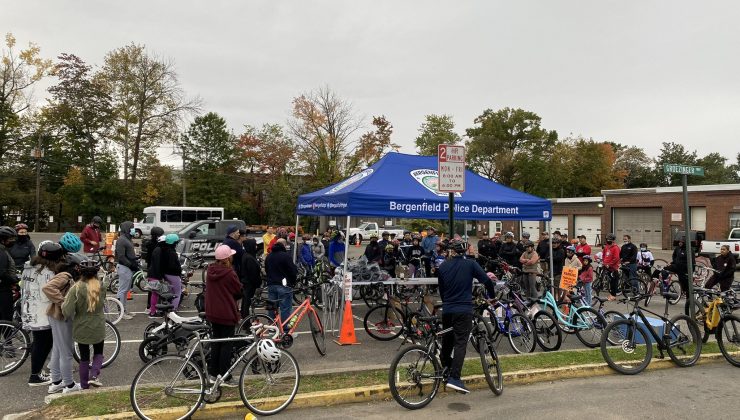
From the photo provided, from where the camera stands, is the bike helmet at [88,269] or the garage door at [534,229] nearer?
the bike helmet at [88,269]

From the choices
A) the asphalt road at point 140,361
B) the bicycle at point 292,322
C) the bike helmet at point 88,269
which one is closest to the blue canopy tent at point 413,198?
the asphalt road at point 140,361

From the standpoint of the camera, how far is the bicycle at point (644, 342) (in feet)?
22.5

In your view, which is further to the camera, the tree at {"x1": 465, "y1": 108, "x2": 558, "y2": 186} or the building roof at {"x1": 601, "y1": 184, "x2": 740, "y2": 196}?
the tree at {"x1": 465, "y1": 108, "x2": 558, "y2": 186}

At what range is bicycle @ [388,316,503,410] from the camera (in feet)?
17.6

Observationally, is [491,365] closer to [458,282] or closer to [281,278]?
[458,282]

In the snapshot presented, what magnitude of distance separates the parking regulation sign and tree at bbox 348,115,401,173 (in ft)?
125

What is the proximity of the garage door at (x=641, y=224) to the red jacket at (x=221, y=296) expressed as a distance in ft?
128

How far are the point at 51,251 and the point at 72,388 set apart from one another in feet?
5.12

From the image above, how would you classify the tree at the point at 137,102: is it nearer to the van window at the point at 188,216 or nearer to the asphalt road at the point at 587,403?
the van window at the point at 188,216

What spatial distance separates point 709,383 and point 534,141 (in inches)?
2184

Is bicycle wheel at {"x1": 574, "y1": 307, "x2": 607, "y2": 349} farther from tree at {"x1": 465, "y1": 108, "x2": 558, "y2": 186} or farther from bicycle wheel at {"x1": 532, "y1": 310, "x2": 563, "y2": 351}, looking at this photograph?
tree at {"x1": 465, "y1": 108, "x2": 558, "y2": 186}

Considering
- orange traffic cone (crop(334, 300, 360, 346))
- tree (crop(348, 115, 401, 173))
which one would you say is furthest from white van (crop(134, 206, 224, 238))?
orange traffic cone (crop(334, 300, 360, 346))

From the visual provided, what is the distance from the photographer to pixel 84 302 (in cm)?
540

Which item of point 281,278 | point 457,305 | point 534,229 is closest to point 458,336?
point 457,305
